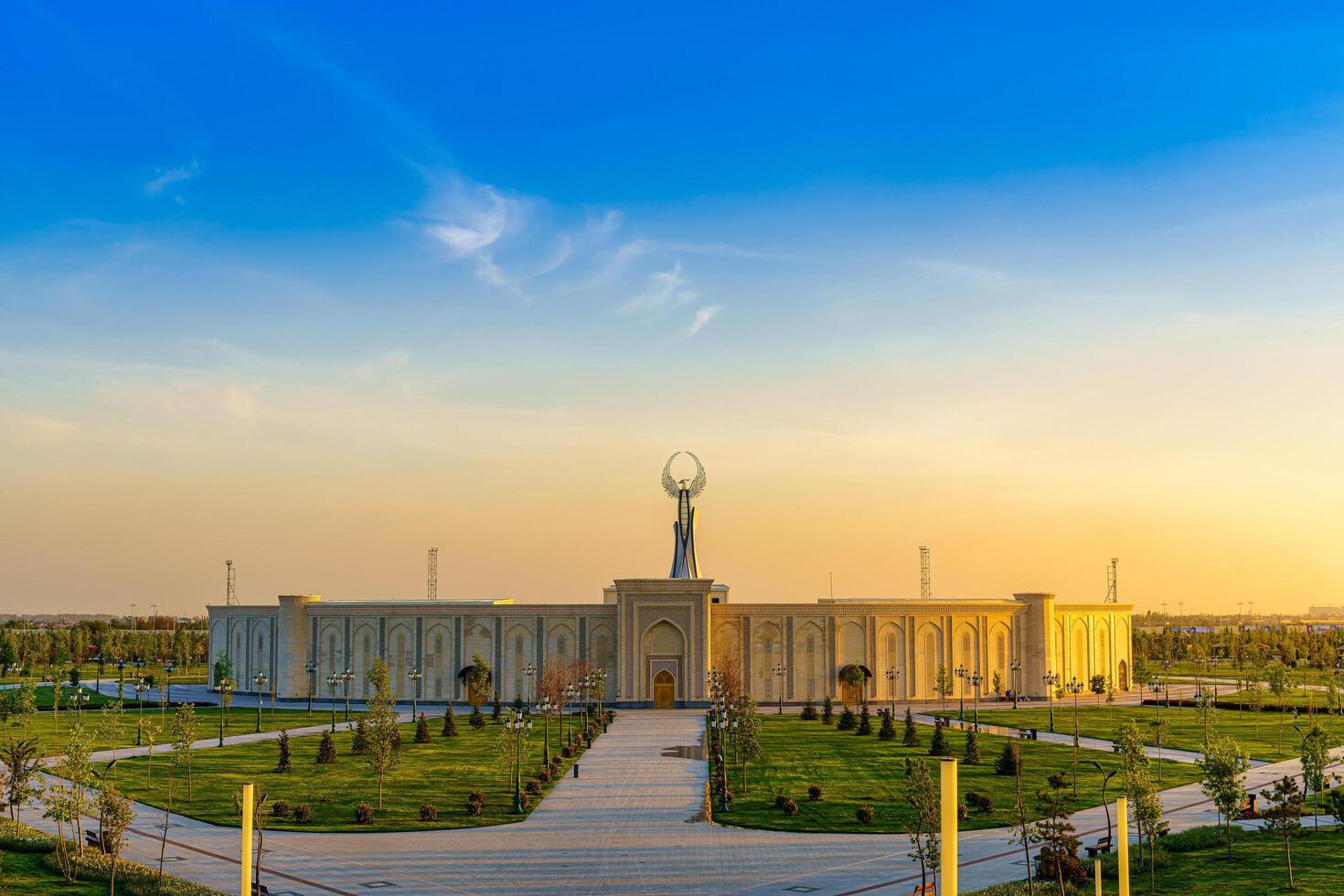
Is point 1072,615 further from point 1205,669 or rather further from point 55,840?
point 55,840

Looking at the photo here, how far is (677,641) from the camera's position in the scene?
78.2 meters

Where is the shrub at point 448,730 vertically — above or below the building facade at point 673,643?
below

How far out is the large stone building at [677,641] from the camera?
256 ft

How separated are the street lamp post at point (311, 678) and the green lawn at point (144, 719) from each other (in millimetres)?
725

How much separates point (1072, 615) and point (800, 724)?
3112cm

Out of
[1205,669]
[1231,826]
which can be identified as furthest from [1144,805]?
[1205,669]

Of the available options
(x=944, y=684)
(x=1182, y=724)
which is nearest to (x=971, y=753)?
(x=1182, y=724)

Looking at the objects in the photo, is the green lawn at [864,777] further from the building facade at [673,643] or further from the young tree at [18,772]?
the young tree at [18,772]

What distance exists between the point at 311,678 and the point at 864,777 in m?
46.1

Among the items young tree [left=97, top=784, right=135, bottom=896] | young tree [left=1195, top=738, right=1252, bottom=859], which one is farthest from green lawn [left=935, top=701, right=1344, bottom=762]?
young tree [left=97, top=784, right=135, bottom=896]

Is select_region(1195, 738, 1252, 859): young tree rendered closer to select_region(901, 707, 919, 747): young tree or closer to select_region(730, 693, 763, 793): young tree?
select_region(730, 693, 763, 793): young tree

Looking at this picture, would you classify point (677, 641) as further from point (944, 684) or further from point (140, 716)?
point (140, 716)

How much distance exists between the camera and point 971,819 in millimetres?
36188

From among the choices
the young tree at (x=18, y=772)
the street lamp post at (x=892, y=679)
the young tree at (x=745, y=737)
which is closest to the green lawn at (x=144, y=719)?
the young tree at (x=18, y=772)
